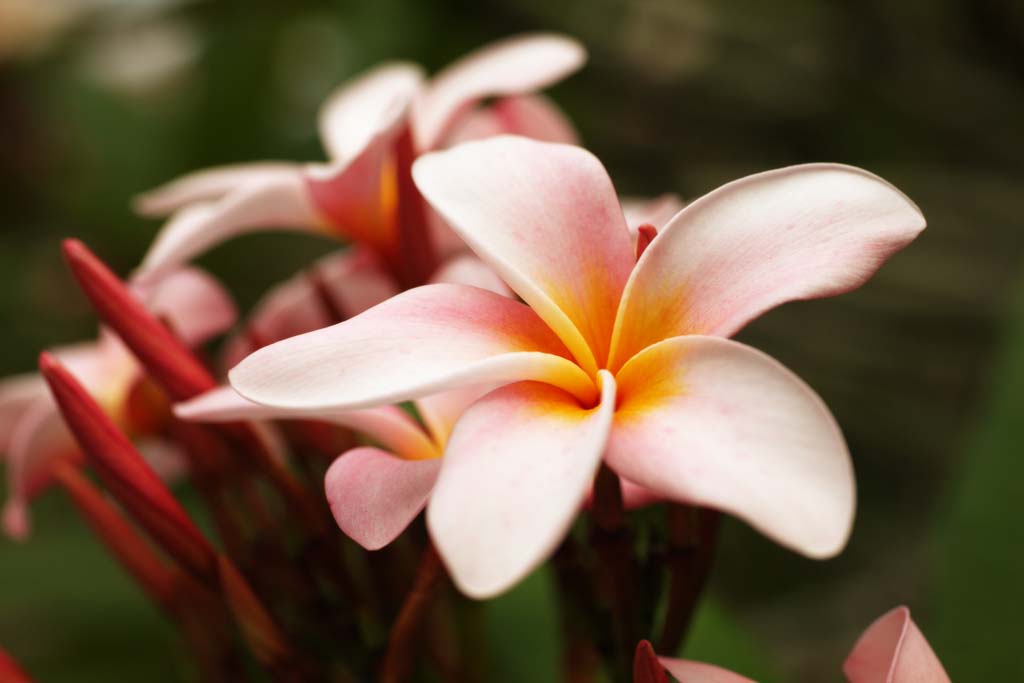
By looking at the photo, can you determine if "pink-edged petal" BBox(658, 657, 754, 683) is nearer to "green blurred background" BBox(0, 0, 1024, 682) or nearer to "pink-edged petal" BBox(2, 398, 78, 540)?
"pink-edged petal" BBox(2, 398, 78, 540)

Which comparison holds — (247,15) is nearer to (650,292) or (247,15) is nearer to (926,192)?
(926,192)

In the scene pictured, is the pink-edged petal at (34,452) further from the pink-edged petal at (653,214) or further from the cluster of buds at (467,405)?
the pink-edged petal at (653,214)

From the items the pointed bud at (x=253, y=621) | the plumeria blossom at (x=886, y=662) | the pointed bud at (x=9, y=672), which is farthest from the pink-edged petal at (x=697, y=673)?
the pointed bud at (x=9, y=672)

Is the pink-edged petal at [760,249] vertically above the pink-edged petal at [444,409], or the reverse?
the pink-edged petal at [760,249]

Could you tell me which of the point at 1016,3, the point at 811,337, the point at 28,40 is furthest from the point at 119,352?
the point at 28,40

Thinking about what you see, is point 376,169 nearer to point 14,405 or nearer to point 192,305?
point 192,305

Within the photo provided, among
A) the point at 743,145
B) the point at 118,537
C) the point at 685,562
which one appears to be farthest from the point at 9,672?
the point at 743,145

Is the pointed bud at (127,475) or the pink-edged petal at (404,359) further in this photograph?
the pointed bud at (127,475)
